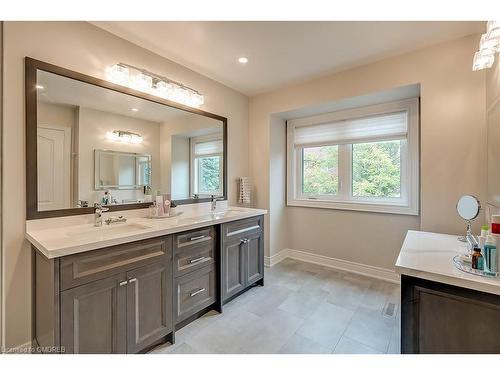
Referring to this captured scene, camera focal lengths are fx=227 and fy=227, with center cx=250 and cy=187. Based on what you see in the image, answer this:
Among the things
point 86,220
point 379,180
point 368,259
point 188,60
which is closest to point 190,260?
point 86,220

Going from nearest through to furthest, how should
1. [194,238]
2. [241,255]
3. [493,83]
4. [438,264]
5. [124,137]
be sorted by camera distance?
[438,264]
[493,83]
[194,238]
[124,137]
[241,255]

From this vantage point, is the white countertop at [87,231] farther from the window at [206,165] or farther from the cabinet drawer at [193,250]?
the window at [206,165]

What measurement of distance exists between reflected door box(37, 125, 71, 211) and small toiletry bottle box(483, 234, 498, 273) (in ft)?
8.52

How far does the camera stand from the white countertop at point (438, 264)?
3.32 ft

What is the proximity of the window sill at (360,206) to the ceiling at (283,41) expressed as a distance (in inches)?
65.8

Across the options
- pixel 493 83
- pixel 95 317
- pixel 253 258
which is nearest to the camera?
pixel 95 317

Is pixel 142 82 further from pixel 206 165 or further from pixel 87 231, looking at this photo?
pixel 87 231

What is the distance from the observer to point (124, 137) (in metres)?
2.07

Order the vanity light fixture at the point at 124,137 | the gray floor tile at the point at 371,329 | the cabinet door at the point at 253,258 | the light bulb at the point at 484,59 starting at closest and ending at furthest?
1. the light bulb at the point at 484,59
2. the gray floor tile at the point at 371,329
3. the vanity light fixture at the point at 124,137
4. the cabinet door at the point at 253,258

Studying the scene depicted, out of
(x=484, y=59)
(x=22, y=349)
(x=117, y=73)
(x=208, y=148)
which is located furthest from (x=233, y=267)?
(x=484, y=59)

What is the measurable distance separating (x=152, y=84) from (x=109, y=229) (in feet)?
4.54

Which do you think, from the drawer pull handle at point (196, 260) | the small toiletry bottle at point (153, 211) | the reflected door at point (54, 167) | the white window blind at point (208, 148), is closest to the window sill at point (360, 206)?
the white window blind at point (208, 148)

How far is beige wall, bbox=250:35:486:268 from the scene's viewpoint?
6.56 ft
